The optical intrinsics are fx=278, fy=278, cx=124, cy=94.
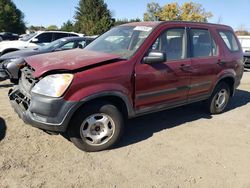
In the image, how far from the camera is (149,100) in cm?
443

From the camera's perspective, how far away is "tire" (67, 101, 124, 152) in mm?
3795

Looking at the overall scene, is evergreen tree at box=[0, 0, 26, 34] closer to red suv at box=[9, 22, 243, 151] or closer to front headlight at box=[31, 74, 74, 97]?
red suv at box=[9, 22, 243, 151]

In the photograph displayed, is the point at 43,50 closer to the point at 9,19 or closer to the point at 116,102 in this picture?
the point at 116,102

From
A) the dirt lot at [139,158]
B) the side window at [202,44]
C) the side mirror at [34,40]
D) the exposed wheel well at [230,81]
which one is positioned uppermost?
the side window at [202,44]

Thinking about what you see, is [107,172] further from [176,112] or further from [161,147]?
[176,112]

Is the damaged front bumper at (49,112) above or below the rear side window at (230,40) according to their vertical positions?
below

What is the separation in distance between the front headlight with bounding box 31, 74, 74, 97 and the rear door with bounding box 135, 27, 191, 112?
1.10m

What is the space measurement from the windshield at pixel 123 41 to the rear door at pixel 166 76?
233 mm

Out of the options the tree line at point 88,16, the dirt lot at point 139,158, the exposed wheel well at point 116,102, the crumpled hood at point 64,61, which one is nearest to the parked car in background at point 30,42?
the dirt lot at point 139,158

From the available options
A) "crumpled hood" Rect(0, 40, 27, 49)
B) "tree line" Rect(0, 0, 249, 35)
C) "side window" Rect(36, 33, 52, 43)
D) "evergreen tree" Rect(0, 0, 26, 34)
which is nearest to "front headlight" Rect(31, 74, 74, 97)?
"crumpled hood" Rect(0, 40, 27, 49)

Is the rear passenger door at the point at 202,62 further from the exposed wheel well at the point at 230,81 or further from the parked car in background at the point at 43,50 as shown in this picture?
the parked car in background at the point at 43,50

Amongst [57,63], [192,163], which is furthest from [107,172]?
[57,63]

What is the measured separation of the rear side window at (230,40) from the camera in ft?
19.3

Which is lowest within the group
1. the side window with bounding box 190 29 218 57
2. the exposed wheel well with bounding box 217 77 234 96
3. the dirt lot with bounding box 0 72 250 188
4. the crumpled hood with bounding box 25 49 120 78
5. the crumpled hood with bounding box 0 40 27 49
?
the dirt lot with bounding box 0 72 250 188
